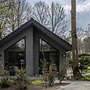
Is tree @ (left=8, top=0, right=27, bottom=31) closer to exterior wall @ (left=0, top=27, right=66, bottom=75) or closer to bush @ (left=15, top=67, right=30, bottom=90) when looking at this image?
exterior wall @ (left=0, top=27, right=66, bottom=75)

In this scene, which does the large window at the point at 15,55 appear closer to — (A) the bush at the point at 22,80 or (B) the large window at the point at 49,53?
(B) the large window at the point at 49,53

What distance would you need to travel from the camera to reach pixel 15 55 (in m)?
25.7

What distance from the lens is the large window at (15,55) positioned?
83.4 feet

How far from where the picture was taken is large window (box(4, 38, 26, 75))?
25.4 metres

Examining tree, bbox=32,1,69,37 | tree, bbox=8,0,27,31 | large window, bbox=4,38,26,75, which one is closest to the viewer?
large window, bbox=4,38,26,75

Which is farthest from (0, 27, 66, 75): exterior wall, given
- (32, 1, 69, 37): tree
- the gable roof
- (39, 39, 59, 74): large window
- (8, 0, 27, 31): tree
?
(32, 1, 69, 37): tree

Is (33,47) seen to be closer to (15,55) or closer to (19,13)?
(15,55)

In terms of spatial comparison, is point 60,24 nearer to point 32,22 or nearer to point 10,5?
point 10,5

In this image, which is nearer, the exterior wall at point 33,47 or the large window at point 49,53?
the exterior wall at point 33,47

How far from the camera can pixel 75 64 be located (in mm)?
21016

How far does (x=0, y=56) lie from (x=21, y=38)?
275 centimetres

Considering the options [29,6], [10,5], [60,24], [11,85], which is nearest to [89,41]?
[60,24]

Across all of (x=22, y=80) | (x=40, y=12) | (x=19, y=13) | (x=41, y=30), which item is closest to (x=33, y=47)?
(x=41, y=30)

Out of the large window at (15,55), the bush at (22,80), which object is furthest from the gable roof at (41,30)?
the bush at (22,80)
